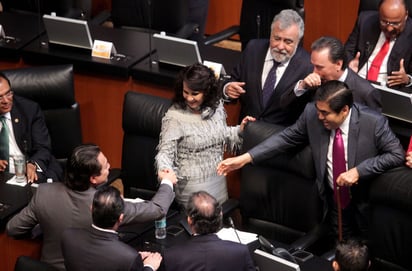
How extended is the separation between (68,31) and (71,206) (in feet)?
6.54

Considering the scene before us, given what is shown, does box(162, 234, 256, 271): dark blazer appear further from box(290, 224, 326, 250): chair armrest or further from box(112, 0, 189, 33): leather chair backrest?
box(112, 0, 189, 33): leather chair backrest

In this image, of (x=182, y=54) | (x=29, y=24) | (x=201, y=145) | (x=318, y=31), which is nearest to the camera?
(x=201, y=145)

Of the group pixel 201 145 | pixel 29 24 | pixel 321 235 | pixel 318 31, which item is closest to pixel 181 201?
pixel 201 145

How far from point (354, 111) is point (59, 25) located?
7.28 feet

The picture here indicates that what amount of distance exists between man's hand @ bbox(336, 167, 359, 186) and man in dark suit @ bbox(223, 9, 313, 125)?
632mm

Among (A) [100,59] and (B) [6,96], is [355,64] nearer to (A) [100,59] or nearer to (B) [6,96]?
(A) [100,59]

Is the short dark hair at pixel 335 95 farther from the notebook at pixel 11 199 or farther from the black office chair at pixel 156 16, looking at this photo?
the black office chair at pixel 156 16

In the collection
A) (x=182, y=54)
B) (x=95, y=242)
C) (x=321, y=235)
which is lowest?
(x=321, y=235)

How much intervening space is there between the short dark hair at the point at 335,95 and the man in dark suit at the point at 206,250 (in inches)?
30.6

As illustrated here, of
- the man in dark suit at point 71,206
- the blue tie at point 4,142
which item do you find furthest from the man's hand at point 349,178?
the blue tie at point 4,142

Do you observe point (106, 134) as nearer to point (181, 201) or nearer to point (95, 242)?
point (181, 201)

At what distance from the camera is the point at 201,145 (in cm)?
439

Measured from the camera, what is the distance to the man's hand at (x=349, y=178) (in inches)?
158

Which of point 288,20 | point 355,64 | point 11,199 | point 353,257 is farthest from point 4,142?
point 353,257
